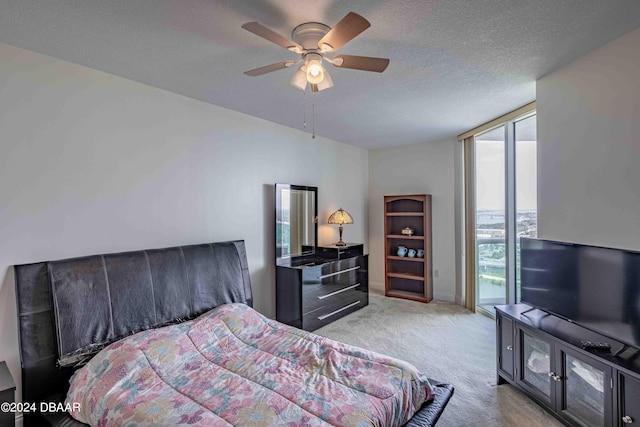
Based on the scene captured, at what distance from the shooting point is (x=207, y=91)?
2.80 metres

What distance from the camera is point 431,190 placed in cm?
487

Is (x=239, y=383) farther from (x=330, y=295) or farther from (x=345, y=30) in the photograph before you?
(x=330, y=295)

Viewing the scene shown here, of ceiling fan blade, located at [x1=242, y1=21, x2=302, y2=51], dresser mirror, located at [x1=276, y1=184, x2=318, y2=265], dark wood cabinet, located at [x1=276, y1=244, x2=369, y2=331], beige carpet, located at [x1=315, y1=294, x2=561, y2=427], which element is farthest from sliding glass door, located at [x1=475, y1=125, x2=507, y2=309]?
ceiling fan blade, located at [x1=242, y1=21, x2=302, y2=51]

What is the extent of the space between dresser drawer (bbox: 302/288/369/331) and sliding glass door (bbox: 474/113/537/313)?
160 cm

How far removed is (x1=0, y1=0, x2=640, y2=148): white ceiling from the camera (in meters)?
1.62

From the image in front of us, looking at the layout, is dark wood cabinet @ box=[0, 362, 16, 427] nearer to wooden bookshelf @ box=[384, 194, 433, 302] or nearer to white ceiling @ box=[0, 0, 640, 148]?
white ceiling @ box=[0, 0, 640, 148]

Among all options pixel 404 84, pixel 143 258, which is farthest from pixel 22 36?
pixel 404 84

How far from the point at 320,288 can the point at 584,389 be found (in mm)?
2419

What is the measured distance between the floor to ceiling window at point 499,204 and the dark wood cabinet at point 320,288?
160cm

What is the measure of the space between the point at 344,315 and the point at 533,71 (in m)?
3.26

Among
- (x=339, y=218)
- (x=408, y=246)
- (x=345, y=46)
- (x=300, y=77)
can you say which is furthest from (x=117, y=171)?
(x=408, y=246)

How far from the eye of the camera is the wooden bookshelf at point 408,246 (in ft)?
15.4

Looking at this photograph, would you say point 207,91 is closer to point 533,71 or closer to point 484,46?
point 484,46

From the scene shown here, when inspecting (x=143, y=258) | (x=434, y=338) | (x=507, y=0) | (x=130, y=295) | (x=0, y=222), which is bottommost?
(x=434, y=338)
